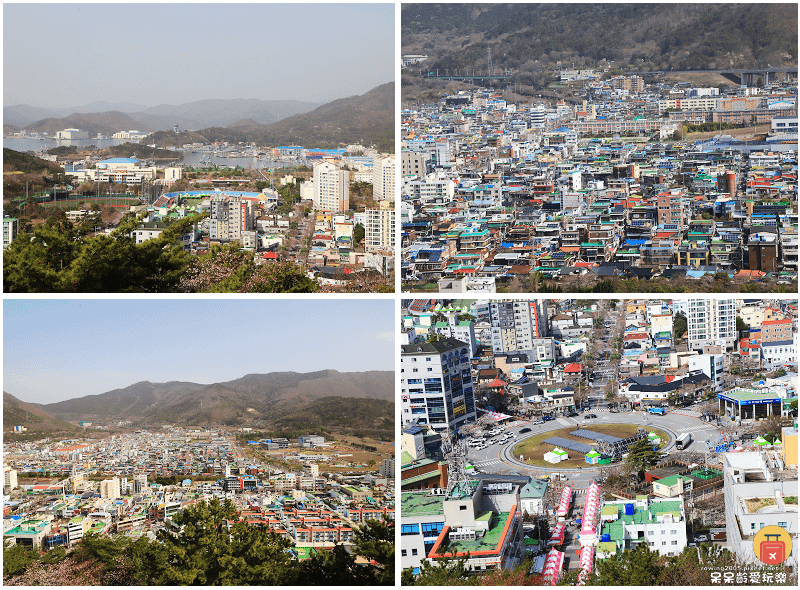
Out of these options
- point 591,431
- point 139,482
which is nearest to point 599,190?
point 591,431

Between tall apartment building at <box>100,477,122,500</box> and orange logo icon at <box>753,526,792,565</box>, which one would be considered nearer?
orange logo icon at <box>753,526,792,565</box>

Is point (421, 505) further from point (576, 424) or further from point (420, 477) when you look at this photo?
point (576, 424)

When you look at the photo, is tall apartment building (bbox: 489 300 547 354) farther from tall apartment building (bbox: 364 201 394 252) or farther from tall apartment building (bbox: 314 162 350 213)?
tall apartment building (bbox: 314 162 350 213)

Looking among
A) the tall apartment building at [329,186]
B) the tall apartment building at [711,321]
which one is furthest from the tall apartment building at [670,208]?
the tall apartment building at [329,186]

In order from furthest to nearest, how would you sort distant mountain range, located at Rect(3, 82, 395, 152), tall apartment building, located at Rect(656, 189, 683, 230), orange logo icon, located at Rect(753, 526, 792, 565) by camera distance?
tall apartment building, located at Rect(656, 189, 683, 230) < distant mountain range, located at Rect(3, 82, 395, 152) < orange logo icon, located at Rect(753, 526, 792, 565)

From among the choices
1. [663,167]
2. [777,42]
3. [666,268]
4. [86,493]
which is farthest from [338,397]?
[777,42]

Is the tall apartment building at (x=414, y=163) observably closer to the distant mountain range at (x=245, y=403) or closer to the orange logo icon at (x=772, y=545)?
the distant mountain range at (x=245, y=403)

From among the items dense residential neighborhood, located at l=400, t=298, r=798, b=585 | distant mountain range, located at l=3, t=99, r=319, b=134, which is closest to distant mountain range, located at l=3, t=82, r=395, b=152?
distant mountain range, located at l=3, t=99, r=319, b=134
